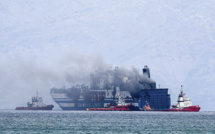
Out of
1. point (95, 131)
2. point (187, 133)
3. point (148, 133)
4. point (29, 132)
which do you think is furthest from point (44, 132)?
point (187, 133)

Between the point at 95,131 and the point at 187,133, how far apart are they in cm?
1241

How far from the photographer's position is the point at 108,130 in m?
84.9

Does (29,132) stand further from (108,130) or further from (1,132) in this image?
(108,130)

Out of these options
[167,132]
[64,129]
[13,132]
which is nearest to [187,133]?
[167,132]

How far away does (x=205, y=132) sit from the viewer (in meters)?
83.1

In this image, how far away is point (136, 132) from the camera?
80.6 m

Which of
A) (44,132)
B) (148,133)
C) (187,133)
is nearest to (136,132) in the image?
(148,133)

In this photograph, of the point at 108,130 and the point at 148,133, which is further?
the point at 108,130

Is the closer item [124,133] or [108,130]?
[124,133]

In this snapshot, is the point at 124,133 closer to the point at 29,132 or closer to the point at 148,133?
the point at 148,133

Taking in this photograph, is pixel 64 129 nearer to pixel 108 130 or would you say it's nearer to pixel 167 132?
pixel 108 130

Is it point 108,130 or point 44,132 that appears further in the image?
point 108,130

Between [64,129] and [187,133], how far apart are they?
17249mm

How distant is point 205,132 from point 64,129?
19.6m
